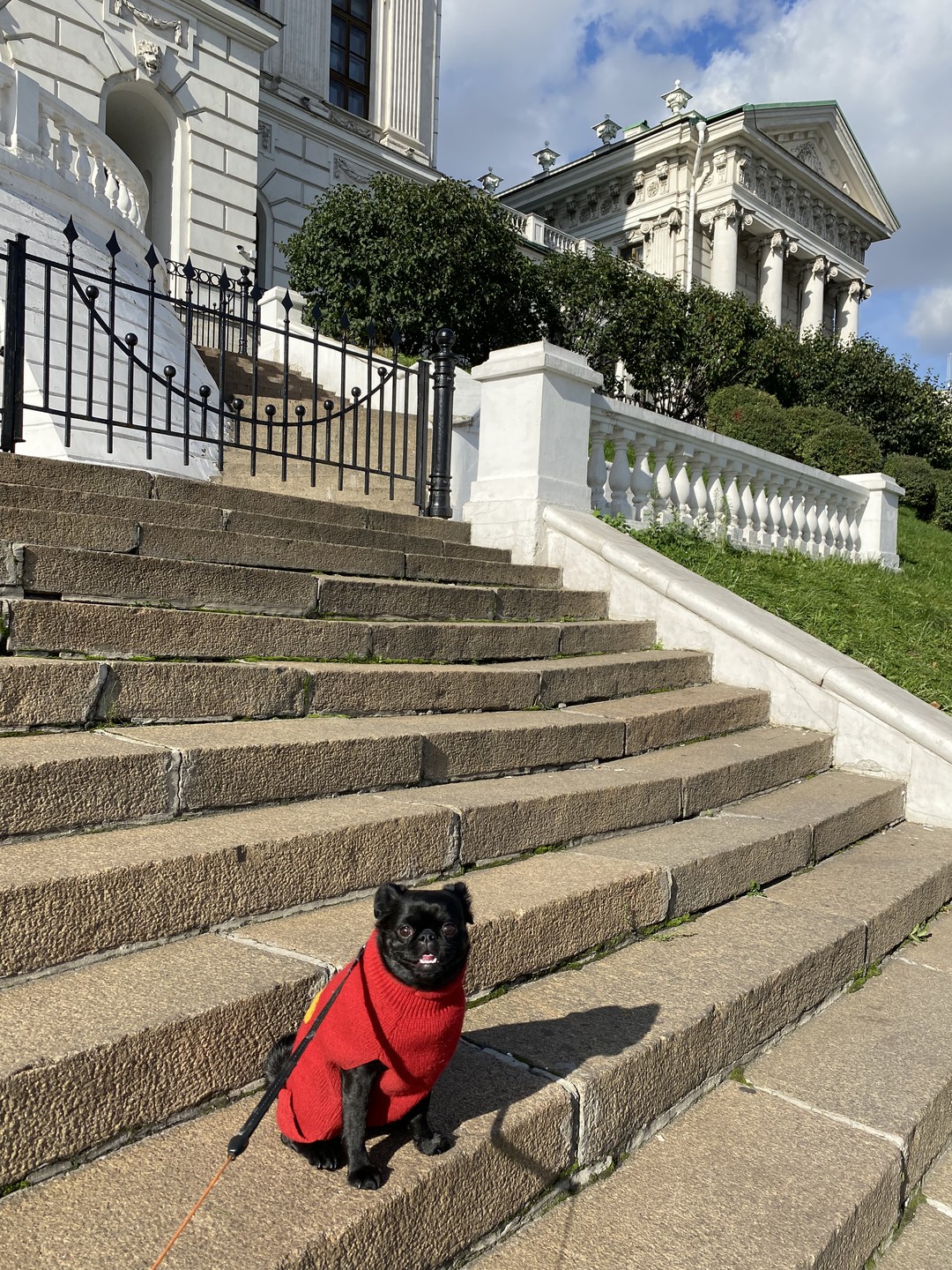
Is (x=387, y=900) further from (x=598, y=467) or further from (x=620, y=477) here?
(x=620, y=477)

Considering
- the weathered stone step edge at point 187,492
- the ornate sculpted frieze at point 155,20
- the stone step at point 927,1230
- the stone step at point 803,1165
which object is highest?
the ornate sculpted frieze at point 155,20

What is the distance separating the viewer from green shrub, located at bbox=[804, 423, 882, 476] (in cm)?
1496

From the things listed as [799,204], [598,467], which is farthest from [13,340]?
[799,204]

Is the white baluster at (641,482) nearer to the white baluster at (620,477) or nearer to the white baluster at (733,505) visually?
the white baluster at (620,477)

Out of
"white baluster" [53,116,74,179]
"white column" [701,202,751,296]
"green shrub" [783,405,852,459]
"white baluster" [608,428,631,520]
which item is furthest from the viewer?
"white column" [701,202,751,296]

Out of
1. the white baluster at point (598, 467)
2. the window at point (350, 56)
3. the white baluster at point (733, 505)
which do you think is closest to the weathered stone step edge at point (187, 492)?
the white baluster at point (598, 467)

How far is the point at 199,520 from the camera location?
4895mm

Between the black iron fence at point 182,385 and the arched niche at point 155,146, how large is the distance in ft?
20.3

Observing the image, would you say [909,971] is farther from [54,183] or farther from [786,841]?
[54,183]

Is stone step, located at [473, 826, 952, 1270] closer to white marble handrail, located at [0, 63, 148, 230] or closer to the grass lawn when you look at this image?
the grass lawn

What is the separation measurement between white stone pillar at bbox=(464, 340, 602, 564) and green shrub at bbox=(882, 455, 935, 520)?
47.1 feet

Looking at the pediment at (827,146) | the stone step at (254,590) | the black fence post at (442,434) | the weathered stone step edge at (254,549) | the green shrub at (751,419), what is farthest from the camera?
the pediment at (827,146)

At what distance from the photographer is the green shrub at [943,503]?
19.4 m

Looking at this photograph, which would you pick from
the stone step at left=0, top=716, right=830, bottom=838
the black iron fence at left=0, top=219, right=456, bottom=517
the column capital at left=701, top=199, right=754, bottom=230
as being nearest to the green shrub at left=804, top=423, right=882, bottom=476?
the black iron fence at left=0, top=219, right=456, bottom=517
